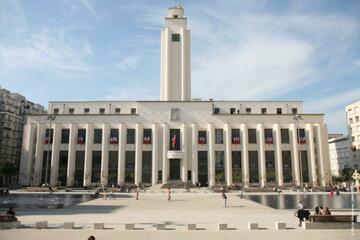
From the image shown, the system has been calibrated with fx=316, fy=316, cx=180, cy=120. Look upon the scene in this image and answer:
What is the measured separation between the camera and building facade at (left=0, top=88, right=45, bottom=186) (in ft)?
304

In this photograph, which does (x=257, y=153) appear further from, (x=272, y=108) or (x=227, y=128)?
(x=272, y=108)

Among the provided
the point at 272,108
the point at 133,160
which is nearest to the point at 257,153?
the point at 272,108

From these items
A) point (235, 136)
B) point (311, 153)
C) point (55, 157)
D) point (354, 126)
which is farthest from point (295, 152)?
point (55, 157)

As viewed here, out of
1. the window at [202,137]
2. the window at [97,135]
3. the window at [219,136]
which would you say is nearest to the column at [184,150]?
the window at [202,137]

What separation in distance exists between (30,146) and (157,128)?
31243 millimetres

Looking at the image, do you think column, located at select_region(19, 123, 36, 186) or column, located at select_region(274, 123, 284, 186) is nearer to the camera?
column, located at select_region(274, 123, 284, 186)

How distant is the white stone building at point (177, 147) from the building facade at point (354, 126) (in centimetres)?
1839

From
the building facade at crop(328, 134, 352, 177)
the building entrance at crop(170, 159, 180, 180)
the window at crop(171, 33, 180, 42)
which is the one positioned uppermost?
the window at crop(171, 33, 180, 42)

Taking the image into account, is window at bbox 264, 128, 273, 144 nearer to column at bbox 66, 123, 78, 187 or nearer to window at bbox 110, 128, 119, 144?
window at bbox 110, 128, 119, 144

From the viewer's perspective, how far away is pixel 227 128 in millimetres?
77812

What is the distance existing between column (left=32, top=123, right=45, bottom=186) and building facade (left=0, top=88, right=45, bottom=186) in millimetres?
16944

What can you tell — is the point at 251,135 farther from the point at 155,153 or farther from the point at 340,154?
the point at 340,154

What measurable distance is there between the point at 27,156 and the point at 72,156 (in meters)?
10.9

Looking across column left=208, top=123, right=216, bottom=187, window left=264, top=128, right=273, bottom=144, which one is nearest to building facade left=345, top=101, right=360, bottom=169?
window left=264, top=128, right=273, bottom=144
